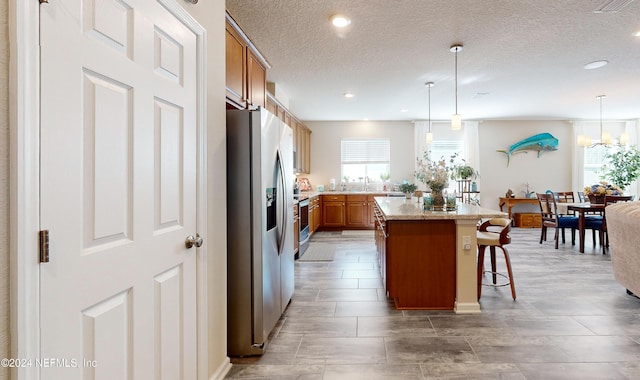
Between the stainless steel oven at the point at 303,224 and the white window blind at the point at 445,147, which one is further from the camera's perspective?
the white window blind at the point at 445,147

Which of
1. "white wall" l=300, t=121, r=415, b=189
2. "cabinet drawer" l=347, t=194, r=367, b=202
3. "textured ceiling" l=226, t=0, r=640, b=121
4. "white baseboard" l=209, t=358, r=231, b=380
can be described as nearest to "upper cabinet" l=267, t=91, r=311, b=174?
"white wall" l=300, t=121, r=415, b=189

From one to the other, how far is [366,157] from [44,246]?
7.43 m

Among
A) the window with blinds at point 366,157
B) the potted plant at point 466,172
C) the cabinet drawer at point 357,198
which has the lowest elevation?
the cabinet drawer at point 357,198

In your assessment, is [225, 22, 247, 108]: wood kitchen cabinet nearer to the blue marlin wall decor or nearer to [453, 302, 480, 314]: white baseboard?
[453, 302, 480, 314]: white baseboard

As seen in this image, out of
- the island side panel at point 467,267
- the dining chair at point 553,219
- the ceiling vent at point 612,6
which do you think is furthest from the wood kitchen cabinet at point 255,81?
the dining chair at point 553,219

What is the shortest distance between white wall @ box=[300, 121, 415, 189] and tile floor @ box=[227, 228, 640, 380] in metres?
4.52

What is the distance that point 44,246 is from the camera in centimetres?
83

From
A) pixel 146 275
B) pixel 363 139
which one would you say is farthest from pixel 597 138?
pixel 146 275

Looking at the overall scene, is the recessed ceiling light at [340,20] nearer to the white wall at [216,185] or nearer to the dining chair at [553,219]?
the white wall at [216,185]

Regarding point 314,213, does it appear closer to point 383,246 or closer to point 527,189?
point 383,246

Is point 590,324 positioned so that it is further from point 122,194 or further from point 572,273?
point 122,194

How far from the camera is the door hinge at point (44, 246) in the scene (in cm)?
82

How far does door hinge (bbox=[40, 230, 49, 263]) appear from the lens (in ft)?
2.70

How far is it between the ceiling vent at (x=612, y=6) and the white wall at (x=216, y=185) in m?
3.22
